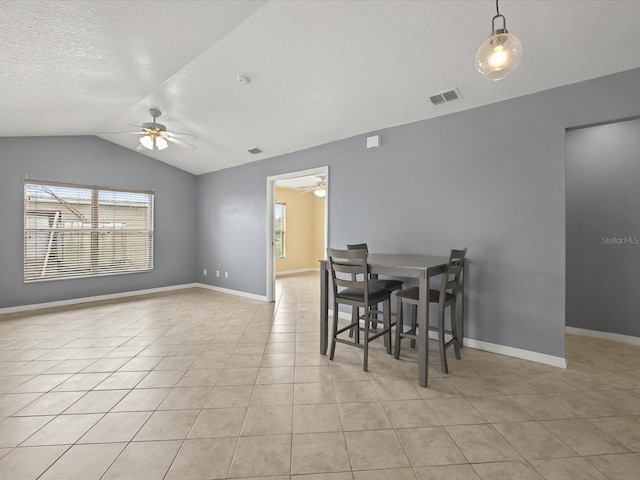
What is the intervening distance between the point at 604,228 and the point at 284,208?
6.79 m

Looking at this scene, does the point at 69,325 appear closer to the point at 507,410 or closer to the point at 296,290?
the point at 296,290

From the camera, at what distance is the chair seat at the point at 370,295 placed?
8.84ft

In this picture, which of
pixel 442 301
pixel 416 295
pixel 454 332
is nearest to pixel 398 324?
pixel 416 295

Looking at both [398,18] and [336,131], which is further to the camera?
[336,131]

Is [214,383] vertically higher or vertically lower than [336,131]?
lower

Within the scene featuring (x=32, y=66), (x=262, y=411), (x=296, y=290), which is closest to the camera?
(x=262, y=411)

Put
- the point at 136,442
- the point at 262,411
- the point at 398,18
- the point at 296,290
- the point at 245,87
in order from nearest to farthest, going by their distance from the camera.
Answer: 1. the point at 136,442
2. the point at 262,411
3. the point at 398,18
4. the point at 245,87
5. the point at 296,290

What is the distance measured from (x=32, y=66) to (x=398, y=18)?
123 inches

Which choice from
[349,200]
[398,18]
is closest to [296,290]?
[349,200]

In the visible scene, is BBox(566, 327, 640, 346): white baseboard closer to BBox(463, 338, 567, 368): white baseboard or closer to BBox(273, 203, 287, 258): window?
BBox(463, 338, 567, 368): white baseboard

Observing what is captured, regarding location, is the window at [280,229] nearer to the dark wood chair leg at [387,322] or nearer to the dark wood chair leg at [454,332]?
the dark wood chair leg at [387,322]

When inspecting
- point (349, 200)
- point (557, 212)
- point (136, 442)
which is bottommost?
point (136, 442)

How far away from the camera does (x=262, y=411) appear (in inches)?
77.5

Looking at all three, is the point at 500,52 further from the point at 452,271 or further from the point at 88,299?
the point at 88,299
